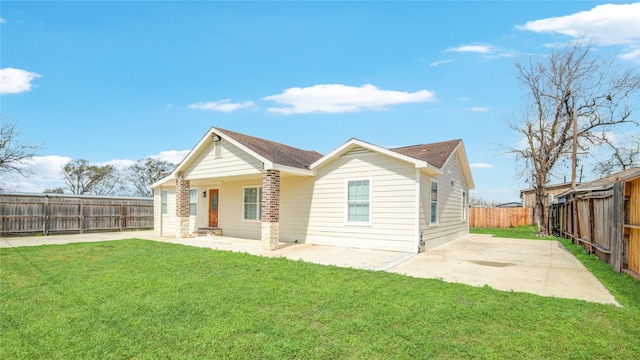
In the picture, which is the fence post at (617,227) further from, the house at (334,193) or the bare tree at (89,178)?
the bare tree at (89,178)

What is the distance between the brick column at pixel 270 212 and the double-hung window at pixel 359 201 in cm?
246

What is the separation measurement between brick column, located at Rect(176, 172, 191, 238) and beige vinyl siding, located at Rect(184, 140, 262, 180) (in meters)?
0.45

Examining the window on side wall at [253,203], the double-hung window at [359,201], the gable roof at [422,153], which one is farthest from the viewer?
the window on side wall at [253,203]

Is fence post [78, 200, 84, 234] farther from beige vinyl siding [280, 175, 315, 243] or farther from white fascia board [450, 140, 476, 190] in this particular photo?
white fascia board [450, 140, 476, 190]

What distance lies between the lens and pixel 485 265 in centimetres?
830

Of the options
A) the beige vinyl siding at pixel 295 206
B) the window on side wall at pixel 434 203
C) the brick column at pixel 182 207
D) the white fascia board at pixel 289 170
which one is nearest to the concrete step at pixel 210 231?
the brick column at pixel 182 207

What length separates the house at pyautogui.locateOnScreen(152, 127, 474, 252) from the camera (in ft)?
34.2

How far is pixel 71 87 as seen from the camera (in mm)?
16125

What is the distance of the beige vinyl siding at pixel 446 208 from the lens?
1097 centimetres

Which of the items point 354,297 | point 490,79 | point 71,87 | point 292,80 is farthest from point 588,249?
point 71,87

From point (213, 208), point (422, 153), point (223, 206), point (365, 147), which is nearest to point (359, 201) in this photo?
point (365, 147)

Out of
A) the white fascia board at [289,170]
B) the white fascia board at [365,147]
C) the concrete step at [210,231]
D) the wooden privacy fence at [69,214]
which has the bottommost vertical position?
the concrete step at [210,231]

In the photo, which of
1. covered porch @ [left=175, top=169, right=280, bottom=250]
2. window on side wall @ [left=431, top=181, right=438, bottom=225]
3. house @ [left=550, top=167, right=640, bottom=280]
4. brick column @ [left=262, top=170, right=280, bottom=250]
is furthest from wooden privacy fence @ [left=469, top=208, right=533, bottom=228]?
brick column @ [left=262, top=170, right=280, bottom=250]

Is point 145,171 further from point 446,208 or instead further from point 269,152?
point 446,208
